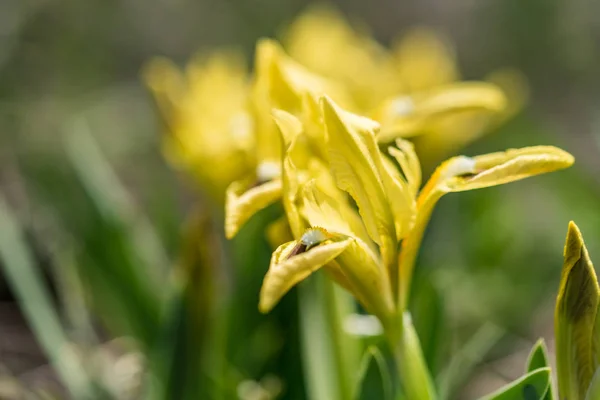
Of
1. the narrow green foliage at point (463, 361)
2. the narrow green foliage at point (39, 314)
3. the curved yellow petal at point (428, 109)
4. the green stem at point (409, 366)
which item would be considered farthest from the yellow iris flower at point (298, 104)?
the narrow green foliage at point (39, 314)

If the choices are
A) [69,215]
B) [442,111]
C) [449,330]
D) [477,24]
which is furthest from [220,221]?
[477,24]

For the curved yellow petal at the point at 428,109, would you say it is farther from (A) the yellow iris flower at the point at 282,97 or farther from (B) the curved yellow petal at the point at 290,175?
(B) the curved yellow petal at the point at 290,175

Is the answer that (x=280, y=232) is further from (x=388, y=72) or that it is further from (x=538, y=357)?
(x=388, y=72)

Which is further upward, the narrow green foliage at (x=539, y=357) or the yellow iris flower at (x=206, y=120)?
the yellow iris flower at (x=206, y=120)

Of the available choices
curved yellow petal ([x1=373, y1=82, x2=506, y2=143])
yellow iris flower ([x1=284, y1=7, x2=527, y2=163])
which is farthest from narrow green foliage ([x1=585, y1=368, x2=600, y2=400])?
yellow iris flower ([x1=284, y1=7, x2=527, y2=163])

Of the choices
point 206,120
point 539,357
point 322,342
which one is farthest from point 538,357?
point 206,120

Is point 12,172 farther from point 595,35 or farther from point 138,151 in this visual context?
point 595,35
